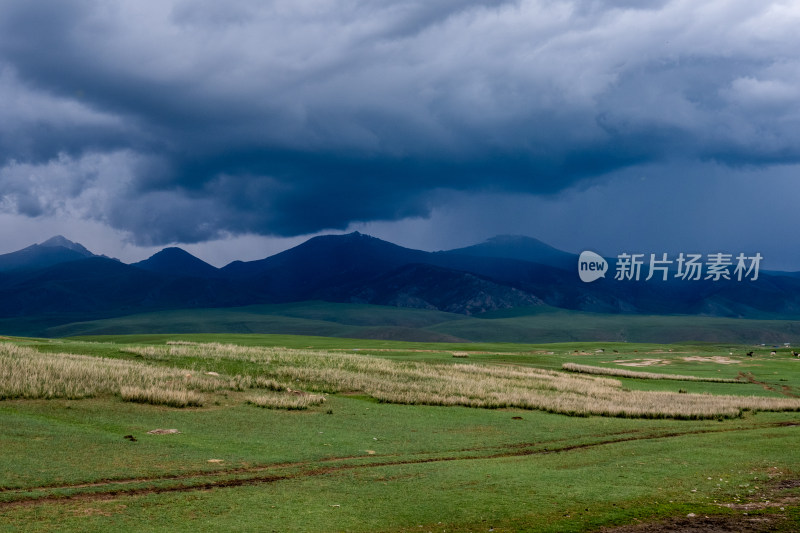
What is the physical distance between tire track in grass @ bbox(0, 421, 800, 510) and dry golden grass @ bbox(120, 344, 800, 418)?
959 cm

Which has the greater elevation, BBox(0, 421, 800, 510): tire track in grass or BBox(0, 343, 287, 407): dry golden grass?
BBox(0, 343, 287, 407): dry golden grass

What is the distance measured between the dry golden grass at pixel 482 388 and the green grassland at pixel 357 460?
38 centimetres

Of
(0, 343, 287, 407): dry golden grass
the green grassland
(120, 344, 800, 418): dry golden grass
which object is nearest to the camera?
the green grassland

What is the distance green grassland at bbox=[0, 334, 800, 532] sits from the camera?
1288cm

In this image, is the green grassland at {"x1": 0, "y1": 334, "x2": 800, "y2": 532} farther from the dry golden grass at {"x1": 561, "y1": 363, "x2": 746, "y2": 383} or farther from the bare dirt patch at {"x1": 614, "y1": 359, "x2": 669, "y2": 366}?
the bare dirt patch at {"x1": 614, "y1": 359, "x2": 669, "y2": 366}

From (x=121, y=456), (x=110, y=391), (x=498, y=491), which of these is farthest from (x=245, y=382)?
(x=498, y=491)

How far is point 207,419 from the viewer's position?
23.7 meters

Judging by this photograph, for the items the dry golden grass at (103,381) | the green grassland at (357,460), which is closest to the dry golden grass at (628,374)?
the green grassland at (357,460)

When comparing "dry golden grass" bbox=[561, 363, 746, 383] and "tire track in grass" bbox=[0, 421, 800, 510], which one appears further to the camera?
"dry golden grass" bbox=[561, 363, 746, 383]

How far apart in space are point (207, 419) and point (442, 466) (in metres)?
10.1

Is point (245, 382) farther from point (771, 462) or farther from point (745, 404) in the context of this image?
point (745, 404)

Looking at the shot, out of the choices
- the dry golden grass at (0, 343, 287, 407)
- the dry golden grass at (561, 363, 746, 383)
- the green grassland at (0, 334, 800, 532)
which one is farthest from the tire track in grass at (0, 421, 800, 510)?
the dry golden grass at (561, 363, 746, 383)

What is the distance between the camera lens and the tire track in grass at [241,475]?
13594mm

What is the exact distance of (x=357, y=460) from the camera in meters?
18.3
